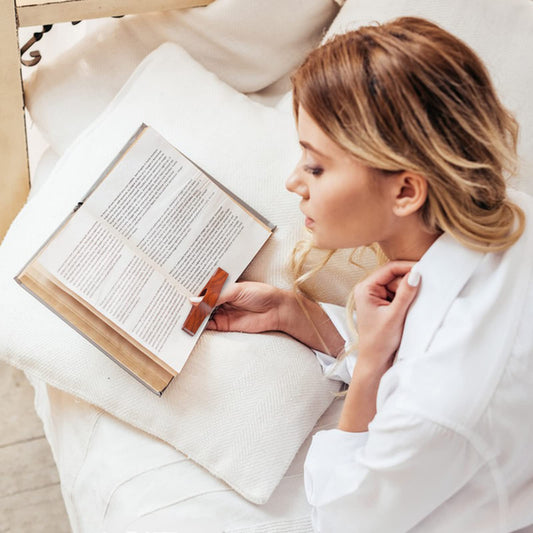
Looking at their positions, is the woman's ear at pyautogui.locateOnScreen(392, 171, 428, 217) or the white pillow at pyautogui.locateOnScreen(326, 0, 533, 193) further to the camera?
the white pillow at pyautogui.locateOnScreen(326, 0, 533, 193)

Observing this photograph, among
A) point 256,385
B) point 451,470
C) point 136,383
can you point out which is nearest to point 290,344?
point 256,385

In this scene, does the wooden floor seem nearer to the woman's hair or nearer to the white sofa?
the white sofa

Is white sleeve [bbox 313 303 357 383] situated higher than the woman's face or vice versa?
the woman's face

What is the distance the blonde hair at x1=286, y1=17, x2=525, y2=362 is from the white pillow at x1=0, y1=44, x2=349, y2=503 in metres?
0.36

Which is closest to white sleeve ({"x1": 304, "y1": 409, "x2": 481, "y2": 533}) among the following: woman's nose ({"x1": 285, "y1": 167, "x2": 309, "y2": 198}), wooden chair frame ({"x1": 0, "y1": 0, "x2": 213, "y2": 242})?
woman's nose ({"x1": 285, "y1": 167, "x2": 309, "y2": 198})

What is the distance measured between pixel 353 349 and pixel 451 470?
299 millimetres

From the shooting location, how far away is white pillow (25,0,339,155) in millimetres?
1347

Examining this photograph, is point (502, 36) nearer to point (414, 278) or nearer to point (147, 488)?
point (414, 278)

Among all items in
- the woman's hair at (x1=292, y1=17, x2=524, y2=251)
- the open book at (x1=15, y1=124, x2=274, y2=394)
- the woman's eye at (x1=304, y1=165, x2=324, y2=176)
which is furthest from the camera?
the open book at (x1=15, y1=124, x2=274, y2=394)

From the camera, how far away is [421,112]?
797 millimetres

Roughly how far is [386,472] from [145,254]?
1.63 feet

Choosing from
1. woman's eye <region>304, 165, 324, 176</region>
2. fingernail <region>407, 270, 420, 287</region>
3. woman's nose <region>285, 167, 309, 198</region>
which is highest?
woman's eye <region>304, 165, 324, 176</region>

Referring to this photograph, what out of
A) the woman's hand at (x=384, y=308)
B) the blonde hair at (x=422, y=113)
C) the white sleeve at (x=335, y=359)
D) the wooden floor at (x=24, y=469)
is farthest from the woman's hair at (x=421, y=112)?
the wooden floor at (x=24, y=469)

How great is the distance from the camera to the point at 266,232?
1.18 meters
